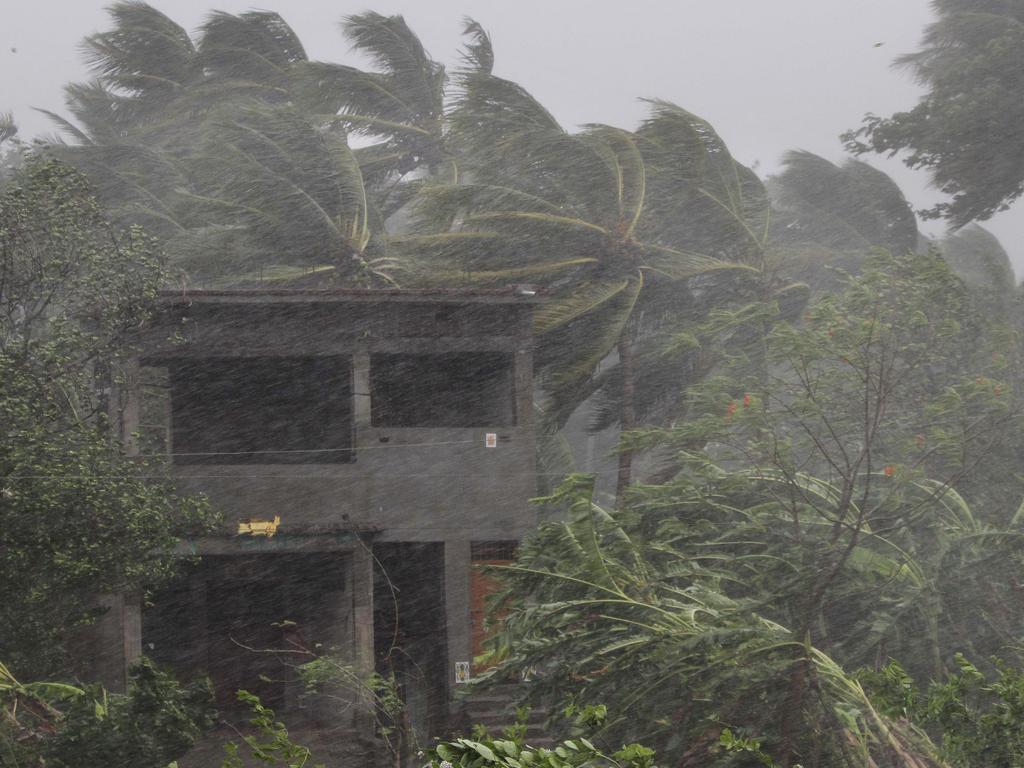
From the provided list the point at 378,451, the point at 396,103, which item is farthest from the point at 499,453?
the point at 396,103

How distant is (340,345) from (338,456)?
2524mm

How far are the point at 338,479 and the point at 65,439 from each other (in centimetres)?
334

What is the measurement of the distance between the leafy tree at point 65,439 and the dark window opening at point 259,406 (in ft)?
7.33

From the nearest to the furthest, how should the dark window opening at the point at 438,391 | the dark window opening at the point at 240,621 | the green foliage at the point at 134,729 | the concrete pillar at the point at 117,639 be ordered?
the green foliage at the point at 134,729
the concrete pillar at the point at 117,639
the dark window opening at the point at 240,621
the dark window opening at the point at 438,391

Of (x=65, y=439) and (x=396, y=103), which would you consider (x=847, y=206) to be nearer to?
(x=396, y=103)

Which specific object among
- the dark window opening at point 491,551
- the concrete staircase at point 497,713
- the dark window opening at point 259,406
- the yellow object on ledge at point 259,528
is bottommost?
the concrete staircase at point 497,713

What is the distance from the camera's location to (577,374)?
48.9 feet

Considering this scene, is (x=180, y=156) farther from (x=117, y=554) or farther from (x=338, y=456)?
(x=117, y=554)

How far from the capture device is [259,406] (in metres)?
14.4

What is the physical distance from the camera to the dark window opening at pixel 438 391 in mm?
14516

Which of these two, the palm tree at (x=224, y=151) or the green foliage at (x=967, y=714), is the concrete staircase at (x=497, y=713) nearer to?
the green foliage at (x=967, y=714)

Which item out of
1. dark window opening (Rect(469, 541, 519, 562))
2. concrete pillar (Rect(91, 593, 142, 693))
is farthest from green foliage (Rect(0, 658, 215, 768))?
dark window opening (Rect(469, 541, 519, 562))

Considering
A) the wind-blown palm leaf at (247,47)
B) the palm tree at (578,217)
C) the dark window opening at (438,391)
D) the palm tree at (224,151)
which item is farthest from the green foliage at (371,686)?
the wind-blown palm leaf at (247,47)

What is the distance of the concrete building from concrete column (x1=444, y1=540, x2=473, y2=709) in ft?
0.05
